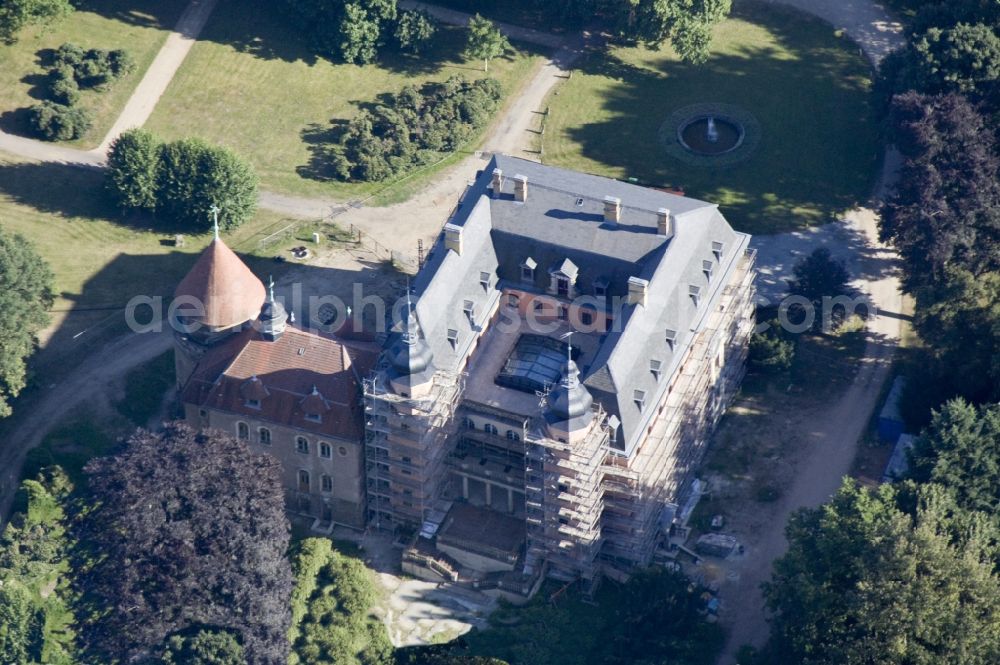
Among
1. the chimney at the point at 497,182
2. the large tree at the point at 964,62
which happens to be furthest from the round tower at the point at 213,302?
the large tree at the point at 964,62

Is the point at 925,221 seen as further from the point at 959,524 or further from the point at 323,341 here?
the point at 323,341

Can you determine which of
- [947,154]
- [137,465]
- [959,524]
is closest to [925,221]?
[947,154]

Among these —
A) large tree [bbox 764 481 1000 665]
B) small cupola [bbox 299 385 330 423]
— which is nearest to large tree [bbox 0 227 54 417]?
small cupola [bbox 299 385 330 423]

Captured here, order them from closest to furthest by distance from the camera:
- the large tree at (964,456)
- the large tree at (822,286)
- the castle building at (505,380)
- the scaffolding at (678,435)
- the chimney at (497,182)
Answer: the large tree at (964,456)
the castle building at (505,380)
the scaffolding at (678,435)
the chimney at (497,182)
the large tree at (822,286)

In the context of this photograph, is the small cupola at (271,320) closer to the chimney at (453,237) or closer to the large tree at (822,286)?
the chimney at (453,237)

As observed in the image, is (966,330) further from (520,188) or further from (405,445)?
(405,445)

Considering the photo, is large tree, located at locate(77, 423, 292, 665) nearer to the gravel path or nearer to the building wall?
the building wall
